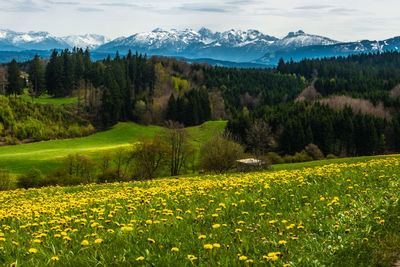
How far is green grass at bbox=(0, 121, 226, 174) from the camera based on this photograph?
2720 inches

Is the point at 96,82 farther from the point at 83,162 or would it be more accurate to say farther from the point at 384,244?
the point at 384,244

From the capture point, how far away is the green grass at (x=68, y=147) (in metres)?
69.1

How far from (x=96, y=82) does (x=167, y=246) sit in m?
143

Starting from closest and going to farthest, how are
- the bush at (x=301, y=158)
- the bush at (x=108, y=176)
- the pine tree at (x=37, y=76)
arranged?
the bush at (x=108, y=176)
the bush at (x=301, y=158)
the pine tree at (x=37, y=76)

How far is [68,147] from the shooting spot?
93062 mm

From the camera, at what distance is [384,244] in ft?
20.4

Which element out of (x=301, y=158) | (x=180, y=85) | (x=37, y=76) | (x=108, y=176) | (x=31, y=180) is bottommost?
(x=301, y=158)

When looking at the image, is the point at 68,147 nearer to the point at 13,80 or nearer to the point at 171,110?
the point at 13,80

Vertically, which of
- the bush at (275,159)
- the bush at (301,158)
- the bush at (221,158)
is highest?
the bush at (221,158)

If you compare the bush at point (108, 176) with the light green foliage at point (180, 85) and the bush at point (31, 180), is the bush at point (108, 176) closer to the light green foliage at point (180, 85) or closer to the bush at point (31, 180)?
the bush at point (31, 180)

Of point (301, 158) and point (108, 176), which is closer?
point (108, 176)

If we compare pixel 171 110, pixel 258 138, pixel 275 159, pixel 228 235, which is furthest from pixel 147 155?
pixel 171 110

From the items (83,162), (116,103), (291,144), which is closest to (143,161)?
(83,162)

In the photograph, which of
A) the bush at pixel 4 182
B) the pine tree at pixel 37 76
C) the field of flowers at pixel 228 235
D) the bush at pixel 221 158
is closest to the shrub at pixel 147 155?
the bush at pixel 221 158
